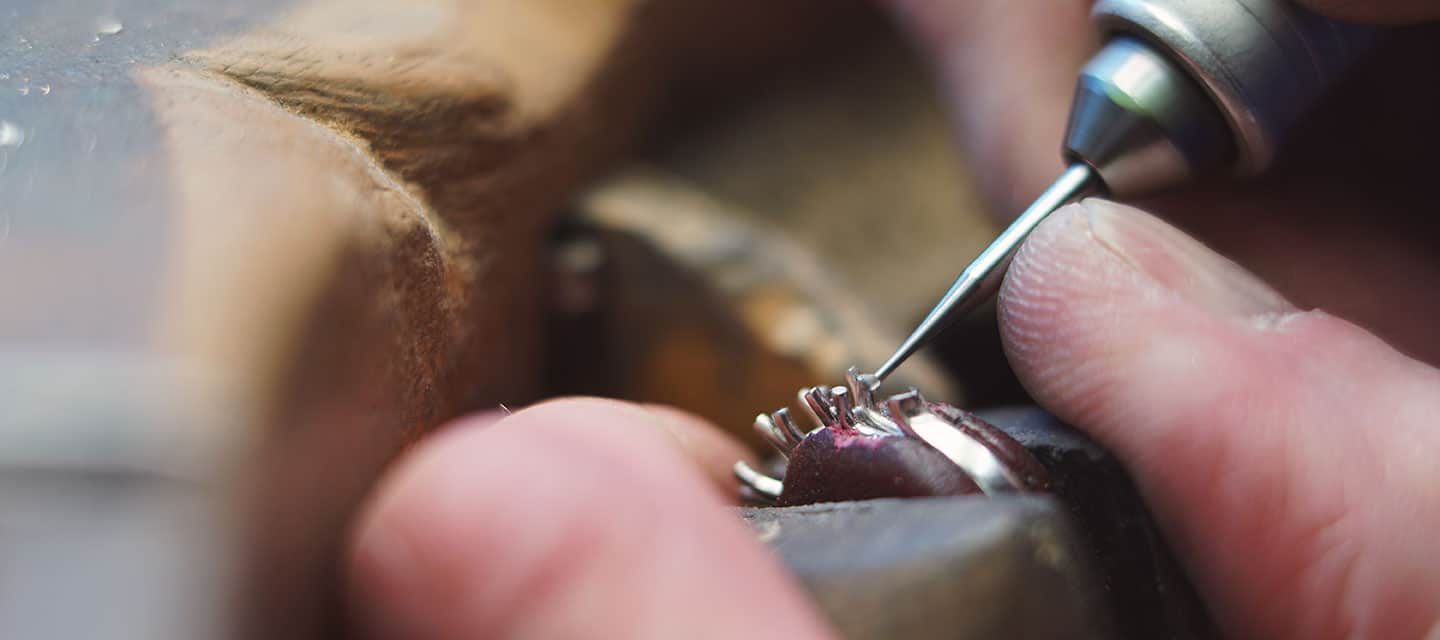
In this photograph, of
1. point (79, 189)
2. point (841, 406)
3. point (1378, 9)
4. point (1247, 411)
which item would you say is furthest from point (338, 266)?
point (1378, 9)

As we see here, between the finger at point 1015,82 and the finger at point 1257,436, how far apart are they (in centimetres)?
28

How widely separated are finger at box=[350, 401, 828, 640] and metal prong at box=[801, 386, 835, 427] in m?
0.13

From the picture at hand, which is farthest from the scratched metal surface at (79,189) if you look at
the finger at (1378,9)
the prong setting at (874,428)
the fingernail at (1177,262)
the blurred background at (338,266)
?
the finger at (1378,9)

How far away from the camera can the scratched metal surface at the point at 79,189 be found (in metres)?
0.33

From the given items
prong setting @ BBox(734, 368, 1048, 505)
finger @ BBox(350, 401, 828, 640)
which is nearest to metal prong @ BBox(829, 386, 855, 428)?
prong setting @ BBox(734, 368, 1048, 505)

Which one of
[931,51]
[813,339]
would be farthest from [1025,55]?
[813,339]

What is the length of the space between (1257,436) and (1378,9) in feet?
0.70

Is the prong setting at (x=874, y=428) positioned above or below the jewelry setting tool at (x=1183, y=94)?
below

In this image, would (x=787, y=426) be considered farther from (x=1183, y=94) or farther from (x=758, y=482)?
(x=1183, y=94)

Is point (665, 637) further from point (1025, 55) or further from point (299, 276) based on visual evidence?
point (1025, 55)

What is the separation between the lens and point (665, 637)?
12.8 inches

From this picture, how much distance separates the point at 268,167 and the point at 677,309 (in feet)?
1.57

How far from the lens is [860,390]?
0.50 m

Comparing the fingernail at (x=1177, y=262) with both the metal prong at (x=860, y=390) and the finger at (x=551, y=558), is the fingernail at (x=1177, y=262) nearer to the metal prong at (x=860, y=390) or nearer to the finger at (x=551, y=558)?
the metal prong at (x=860, y=390)
